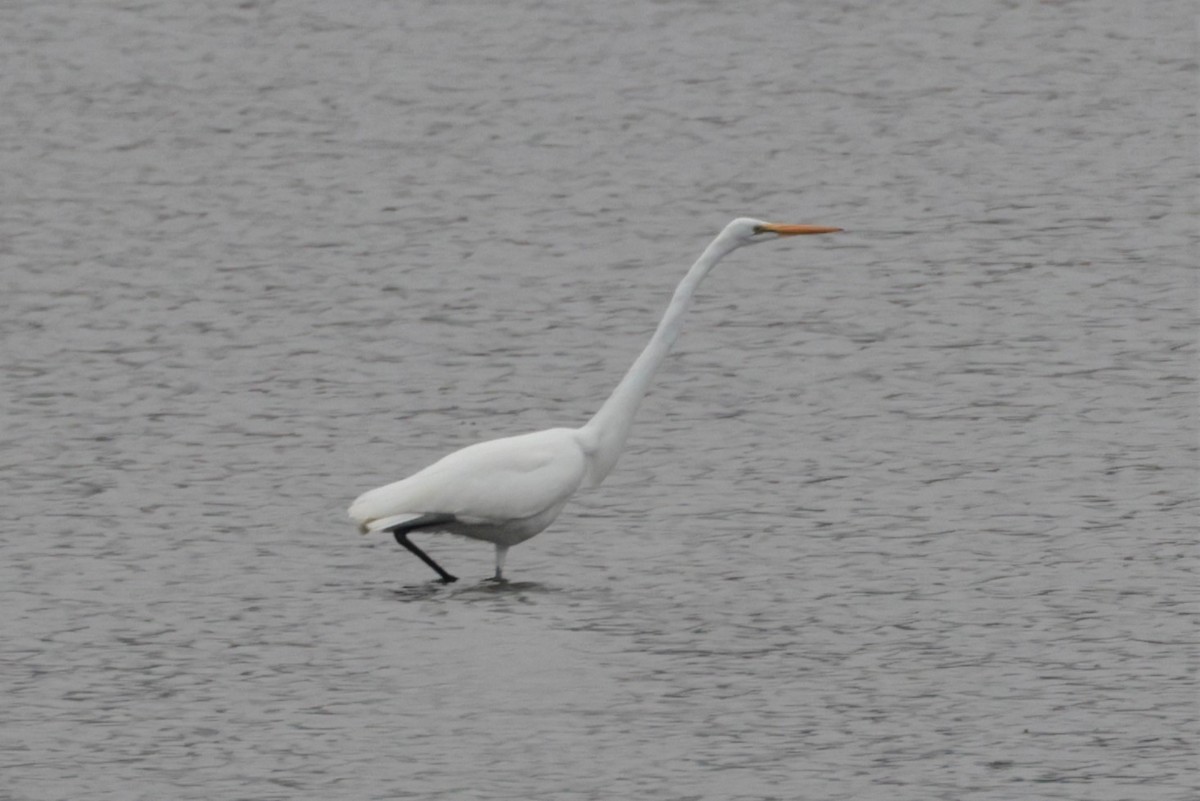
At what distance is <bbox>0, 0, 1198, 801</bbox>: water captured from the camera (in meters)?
11.0

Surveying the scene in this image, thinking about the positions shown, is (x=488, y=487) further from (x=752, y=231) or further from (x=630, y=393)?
(x=752, y=231)

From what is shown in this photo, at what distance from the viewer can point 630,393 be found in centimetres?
1326

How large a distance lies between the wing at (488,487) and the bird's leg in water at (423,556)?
163 mm

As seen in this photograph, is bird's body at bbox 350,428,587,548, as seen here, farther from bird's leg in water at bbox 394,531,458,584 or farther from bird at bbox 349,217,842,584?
bird's leg in water at bbox 394,531,458,584

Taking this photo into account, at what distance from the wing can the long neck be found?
203 millimetres

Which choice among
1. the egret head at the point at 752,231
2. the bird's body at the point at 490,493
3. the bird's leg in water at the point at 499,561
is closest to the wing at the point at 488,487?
the bird's body at the point at 490,493

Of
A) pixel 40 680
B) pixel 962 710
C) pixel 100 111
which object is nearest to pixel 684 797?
pixel 962 710

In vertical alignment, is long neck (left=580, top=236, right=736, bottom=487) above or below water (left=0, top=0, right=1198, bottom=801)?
above

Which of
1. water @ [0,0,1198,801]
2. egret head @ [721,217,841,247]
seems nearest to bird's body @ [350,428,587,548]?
water @ [0,0,1198,801]

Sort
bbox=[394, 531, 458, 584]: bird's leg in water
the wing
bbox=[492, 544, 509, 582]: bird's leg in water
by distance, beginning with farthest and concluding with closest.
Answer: bbox=[492, 544, 509, 582]: bird's leg in water → bbox=[394, 531, 458, 584]: bird's leg in water → the wing

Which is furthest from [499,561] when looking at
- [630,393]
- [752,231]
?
[752,231]

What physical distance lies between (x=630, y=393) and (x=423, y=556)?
132 centimetres

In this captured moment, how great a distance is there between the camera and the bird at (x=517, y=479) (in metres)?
12.7

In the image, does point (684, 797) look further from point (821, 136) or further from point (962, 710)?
point (821, 136)
